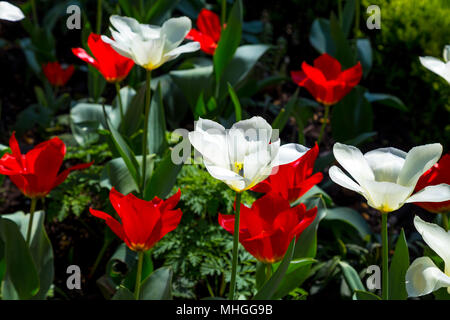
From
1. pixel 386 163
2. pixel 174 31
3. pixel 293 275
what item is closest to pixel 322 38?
pixel 174 31

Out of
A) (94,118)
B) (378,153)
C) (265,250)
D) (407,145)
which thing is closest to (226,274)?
(265,250)

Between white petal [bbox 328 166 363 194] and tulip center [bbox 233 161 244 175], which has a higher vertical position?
tulip center [bbox 233 161 244 175]

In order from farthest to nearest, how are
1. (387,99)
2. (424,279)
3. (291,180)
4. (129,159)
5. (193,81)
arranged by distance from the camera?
(387,99) → (193,81) → (129,159) → (291,180) → (424,279)

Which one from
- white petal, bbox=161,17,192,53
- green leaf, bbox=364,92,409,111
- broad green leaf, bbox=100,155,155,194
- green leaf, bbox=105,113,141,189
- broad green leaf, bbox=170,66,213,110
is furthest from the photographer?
green leaf, bbox=364,92,409,111

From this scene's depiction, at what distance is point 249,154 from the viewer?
1.07 m

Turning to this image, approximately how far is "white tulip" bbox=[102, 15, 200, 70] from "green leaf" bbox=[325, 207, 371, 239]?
2.84 feet

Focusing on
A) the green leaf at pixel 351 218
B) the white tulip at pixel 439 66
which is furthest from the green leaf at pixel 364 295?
the green leaf at pixel 351 218

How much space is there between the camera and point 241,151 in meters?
1.08

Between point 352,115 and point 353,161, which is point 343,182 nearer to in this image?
point 353,161

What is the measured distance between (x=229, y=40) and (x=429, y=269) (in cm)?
152

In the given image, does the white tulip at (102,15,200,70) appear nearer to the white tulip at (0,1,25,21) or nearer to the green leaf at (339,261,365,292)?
the white tulip at (0,1,25,21)

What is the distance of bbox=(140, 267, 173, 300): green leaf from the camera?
141 cm

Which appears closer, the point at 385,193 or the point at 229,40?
the point at 385,193

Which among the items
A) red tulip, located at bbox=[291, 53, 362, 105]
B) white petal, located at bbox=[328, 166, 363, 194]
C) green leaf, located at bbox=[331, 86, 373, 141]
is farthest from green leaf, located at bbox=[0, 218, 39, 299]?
green leaf, located at bbox=[331, 86, 373, 141]
